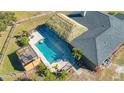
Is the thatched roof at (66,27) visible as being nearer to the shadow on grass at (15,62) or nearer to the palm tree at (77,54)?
the palm tree at (77,54)

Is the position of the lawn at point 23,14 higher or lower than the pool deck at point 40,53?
higher

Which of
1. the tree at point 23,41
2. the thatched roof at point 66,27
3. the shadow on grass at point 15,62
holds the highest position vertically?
the thatched roof at point 66,27

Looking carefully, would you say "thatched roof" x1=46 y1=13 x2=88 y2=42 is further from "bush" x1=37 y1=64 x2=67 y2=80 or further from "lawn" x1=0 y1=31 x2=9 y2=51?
"lawn" x1=0 y1=31 x2=9 y2=51

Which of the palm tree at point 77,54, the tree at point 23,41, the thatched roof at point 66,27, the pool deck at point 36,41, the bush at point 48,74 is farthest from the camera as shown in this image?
the tree at point 23,41

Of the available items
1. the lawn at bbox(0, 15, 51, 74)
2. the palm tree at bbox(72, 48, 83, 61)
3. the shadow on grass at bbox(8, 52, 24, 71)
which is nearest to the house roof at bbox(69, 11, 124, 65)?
the palm tree at bbox(72, 48, 83, 61)

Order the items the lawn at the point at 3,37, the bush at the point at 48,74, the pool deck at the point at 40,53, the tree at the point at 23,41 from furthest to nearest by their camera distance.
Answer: the lawn at the point at 3,37, the tree at the point at 23,41, the pool deck at the point at 40,53, the bush at the point at 48,74

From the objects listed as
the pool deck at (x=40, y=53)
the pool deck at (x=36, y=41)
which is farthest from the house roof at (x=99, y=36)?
the pool deck at (x=36, y=41)
